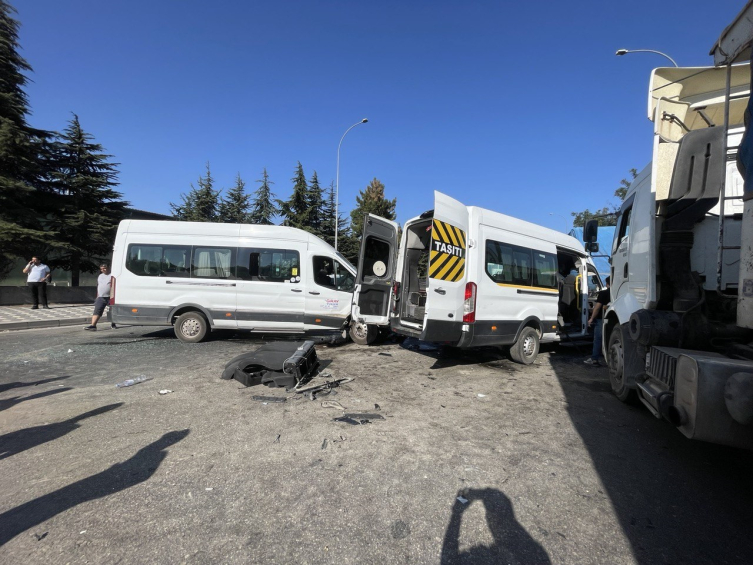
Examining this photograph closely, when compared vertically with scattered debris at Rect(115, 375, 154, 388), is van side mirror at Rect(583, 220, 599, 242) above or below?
above

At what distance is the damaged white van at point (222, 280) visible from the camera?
789 centimetres

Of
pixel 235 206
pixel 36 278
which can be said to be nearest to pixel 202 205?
pixel 235 206

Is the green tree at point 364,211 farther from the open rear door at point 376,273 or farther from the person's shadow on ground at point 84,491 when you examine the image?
the person's shadow on ground at point 84,491

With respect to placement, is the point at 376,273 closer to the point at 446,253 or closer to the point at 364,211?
the point at 446,253

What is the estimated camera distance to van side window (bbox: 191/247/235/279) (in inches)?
315

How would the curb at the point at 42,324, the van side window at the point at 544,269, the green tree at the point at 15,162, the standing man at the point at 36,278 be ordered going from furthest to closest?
the green tree at the point at 15,162 < the standing man at the point at 36,278 < the curb at the point at 42,324 < the van side window at the point at 544,269

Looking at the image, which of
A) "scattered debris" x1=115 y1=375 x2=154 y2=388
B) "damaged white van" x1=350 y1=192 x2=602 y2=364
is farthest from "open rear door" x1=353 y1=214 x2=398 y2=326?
"scattered debris" x1=115 y1=375 x2=154 y2=388

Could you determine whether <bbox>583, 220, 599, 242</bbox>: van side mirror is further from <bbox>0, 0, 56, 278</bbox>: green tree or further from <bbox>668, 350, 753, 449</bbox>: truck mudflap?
<bbox>0, 0, 56, 278</bbox>: green tree

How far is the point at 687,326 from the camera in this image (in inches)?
132

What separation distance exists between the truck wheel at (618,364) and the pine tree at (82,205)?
21.1 metres

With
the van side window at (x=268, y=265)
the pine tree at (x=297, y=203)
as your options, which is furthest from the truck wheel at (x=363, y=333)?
the pine tree at (x=297, y=203)

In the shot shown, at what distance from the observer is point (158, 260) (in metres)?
7.99

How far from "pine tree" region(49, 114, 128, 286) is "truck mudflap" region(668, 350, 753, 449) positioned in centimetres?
2179

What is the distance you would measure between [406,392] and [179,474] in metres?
2.84
